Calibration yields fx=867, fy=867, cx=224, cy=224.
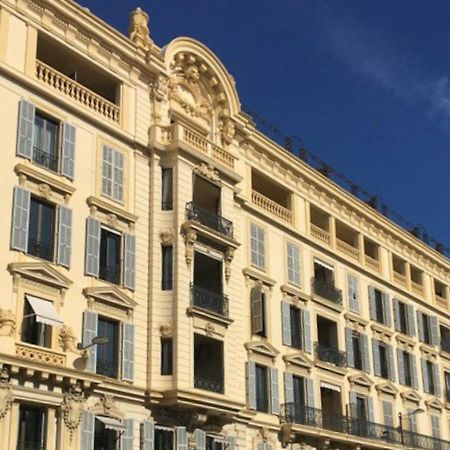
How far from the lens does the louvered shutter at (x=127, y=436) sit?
1136 inches

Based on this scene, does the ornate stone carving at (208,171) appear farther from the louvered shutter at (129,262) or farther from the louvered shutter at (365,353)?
the louvered shutter at (365,353)

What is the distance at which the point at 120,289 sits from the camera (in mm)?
30500

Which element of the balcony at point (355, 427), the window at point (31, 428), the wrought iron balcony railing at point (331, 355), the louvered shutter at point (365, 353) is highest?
the louvered shutter at point (365, 353)

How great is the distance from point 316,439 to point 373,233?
1496 cm

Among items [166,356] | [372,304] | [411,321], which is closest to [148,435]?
[166,356]

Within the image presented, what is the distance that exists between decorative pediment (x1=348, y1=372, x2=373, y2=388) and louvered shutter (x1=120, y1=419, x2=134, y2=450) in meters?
16.2

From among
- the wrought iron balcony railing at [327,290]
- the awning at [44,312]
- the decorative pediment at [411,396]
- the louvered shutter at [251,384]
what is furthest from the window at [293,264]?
the awning at [44,312]

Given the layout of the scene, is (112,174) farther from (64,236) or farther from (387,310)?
(387,310)

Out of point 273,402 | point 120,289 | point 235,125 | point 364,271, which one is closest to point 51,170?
point 120,289

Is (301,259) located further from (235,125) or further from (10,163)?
(10,163)

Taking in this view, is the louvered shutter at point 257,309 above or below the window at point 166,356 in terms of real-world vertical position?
above

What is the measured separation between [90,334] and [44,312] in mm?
2430

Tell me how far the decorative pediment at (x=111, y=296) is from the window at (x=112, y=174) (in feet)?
11.7

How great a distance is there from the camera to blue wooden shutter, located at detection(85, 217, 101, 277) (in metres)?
29.5
